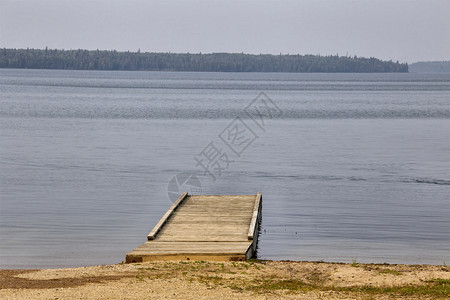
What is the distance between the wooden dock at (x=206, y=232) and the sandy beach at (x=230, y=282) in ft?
1.70

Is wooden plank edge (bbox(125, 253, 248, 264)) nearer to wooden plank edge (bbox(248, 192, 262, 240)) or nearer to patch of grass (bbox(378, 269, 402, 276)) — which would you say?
wooden plank edge (bbox(248, 192, 262, 240))

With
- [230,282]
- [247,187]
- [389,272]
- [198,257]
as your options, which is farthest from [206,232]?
[247,187]

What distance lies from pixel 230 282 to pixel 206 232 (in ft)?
15.0

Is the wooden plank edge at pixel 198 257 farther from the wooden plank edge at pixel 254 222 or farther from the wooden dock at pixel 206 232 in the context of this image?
the wooden plank edge at pixel 254 222

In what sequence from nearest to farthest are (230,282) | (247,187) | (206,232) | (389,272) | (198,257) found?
(230,282), (389,272), (198,257), (206,232), (247,187)

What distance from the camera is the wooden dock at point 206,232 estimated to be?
14.0 meters

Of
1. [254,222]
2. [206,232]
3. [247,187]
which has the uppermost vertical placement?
[254,222]

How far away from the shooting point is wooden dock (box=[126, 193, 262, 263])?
14.0 meters

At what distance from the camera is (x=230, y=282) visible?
1198 cm

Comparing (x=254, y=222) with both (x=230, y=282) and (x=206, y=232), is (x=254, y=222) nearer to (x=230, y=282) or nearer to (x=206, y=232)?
(x=206, y=232)

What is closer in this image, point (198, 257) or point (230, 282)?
point (230, 282)

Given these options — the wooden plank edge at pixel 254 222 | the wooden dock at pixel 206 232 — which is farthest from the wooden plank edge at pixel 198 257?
the wooden plank edge at pixel 254 222

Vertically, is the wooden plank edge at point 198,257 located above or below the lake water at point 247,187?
above

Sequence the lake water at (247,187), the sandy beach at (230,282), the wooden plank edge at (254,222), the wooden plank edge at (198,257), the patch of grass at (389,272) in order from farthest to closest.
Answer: the lake water at (247,187)
the wooden plank edge at (254,222)
the wooden plank edge at (198,257)
the patch of grass at (389,272)
the sandy beach at (230,282)
